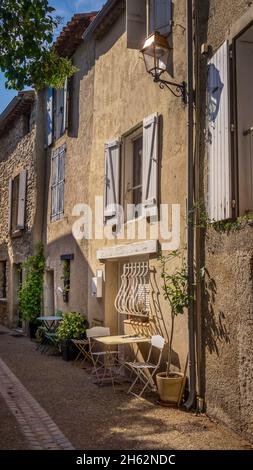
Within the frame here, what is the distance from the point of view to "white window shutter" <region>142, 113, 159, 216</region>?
6.62 metres

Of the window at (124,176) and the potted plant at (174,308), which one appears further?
the window at (124,176)

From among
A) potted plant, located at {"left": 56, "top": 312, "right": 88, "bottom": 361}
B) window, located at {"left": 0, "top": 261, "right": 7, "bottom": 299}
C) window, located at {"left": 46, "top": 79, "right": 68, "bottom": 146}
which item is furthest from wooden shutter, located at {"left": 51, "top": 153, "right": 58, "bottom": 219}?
window, located at {"left": 0, "top": 261, "right": 7, "bottom": 299}

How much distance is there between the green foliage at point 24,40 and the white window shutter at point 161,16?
5.75 feet

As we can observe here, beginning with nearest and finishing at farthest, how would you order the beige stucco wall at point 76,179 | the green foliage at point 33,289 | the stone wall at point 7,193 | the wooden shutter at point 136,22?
1. the wooden shutter at point 136,22
2. the beige stucco wall at point 76,179
3. the green foliage at point 33,289
4. the stone wall at point 7,193

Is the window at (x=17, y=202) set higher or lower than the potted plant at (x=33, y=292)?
higher

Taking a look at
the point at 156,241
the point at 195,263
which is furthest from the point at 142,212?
the point at 195,263

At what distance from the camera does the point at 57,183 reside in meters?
11.5

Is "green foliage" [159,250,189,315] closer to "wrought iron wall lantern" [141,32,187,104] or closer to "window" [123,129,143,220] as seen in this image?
"window" [123,129,143,220]

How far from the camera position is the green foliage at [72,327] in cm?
877

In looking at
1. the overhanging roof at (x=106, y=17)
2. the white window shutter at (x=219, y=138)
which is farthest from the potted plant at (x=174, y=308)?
the overhanging roof at (x=106, y=17)

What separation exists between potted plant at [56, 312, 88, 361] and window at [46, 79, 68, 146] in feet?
15.6

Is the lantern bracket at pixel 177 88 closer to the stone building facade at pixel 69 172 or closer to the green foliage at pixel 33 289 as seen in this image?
the stone building facade at pixel 69 172
